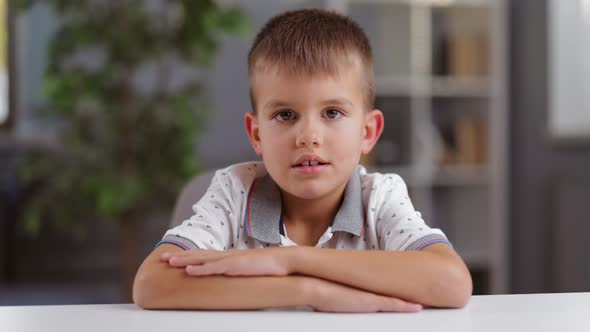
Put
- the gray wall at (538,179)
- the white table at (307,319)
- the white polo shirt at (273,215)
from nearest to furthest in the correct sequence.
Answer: the white table at (307,319) < the white polo shirt at (273,215) < the gray wall at (538,179)

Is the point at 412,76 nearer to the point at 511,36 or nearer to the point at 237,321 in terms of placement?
the point at 511,36

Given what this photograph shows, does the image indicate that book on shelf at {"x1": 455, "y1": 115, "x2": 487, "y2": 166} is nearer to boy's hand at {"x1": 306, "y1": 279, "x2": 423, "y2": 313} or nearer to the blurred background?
the blurred background

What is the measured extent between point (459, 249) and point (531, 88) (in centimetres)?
93

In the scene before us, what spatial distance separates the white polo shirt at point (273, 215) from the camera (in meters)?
1.06

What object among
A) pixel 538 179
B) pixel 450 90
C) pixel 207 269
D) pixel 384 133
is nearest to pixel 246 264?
pixel 207 269

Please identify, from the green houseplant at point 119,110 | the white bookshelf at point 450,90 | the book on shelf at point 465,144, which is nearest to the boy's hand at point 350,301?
the green houseplant at point 119,110

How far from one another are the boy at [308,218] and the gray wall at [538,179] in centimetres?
236

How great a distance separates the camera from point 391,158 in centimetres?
328

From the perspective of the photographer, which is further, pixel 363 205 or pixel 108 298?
pixel 108 298

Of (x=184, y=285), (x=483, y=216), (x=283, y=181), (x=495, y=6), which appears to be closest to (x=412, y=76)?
(x=495, y=6)

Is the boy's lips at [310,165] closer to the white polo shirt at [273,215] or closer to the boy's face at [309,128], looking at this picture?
→ the boy's face at [309,128]

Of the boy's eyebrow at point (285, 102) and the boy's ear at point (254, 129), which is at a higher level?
the boy's eyebrow at point (285, 102)

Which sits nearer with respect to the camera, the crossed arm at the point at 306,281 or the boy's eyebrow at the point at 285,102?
the crossed arm at the point at 306,281

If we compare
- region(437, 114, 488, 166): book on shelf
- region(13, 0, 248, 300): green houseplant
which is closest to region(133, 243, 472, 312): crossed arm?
region(13, 0, 248, 300): green houseplant
